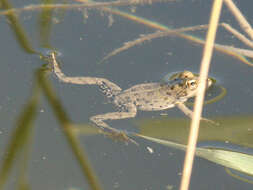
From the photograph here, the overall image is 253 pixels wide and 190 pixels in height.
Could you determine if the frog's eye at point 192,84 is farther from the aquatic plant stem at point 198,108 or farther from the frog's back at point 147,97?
the aquatic plant stem at point 198,108

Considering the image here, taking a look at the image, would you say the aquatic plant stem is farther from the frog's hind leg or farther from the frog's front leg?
the frog's hind leg

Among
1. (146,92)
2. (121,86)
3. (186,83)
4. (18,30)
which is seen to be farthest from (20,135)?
(186,83)

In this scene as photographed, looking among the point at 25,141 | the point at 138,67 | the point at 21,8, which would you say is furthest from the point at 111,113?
the point at 21,8

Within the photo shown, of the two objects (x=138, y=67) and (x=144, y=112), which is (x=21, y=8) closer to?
(x=138, y=67)

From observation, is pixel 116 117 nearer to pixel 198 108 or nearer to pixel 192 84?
pixel 192 84

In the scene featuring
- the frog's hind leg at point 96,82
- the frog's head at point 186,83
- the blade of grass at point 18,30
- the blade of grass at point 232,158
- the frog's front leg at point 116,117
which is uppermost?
the blade of grass at point 18,30

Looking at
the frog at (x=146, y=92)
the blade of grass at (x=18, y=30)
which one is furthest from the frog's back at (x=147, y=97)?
the blade of grass at (x=18, y=30)

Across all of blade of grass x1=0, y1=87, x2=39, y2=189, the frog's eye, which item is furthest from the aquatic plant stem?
the frog's eye
